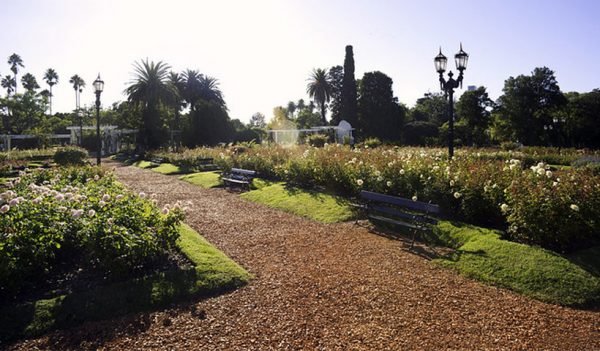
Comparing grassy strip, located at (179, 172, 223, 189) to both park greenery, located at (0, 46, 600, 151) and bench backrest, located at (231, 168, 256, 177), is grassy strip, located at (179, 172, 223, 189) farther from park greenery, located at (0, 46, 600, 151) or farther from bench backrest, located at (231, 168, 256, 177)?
park greenery, located at (0, 46, 600, 151)

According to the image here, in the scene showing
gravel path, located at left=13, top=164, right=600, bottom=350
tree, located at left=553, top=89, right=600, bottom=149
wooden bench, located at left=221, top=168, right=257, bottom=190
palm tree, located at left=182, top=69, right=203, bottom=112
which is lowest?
gravel path, located at left=13, top=164, right=600, bottom=350

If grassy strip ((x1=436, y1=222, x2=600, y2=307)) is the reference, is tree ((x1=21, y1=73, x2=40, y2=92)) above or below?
above

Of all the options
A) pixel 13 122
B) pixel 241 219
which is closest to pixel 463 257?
pixel 241 219

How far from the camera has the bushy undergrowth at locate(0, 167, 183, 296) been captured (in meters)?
4.79

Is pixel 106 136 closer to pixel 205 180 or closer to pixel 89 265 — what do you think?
pixel 205 180

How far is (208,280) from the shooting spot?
17.7ft

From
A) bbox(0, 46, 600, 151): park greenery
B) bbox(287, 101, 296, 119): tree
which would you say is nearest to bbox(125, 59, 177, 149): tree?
bbox(0, 46, 600, 151): park greenery

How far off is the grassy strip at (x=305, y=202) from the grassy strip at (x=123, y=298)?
383 cm

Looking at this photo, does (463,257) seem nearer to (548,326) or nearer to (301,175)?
(548,326)

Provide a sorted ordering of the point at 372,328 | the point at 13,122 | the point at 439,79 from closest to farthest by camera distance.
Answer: the point at 372,328 < the point at 439,79 < the point at 13,122

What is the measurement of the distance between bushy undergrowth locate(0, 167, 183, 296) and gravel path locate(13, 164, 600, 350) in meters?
0.94

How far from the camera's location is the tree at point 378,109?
4428cm

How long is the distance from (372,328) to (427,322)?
62cm

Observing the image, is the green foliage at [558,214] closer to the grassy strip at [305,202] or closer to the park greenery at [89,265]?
the grassy strip at [305,202]
